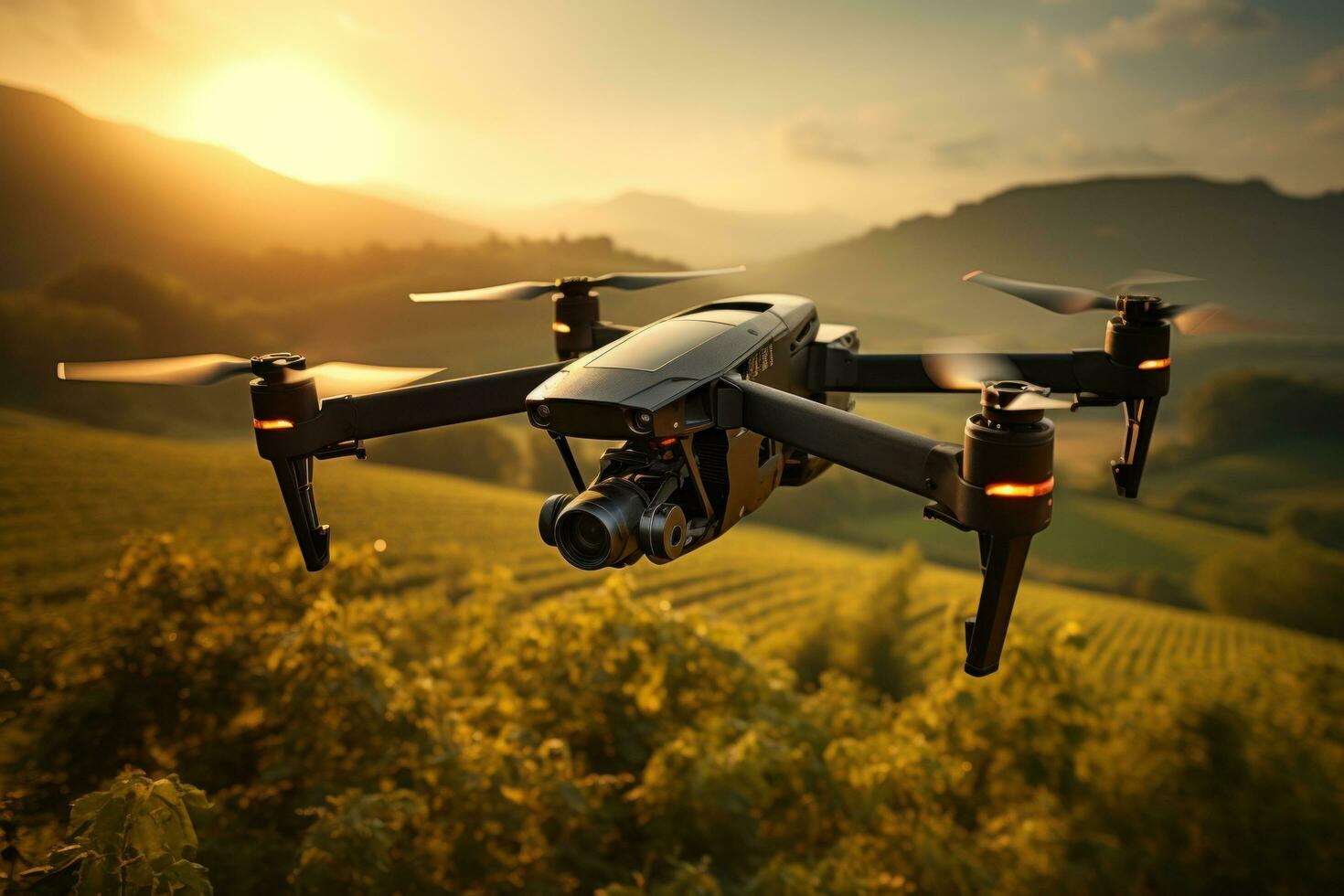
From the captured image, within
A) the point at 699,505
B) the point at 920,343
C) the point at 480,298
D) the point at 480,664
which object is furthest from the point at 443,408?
the point at 480,664

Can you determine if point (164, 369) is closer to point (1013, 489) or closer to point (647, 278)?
point (647, 278)

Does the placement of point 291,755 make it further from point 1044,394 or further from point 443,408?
point 1044,394

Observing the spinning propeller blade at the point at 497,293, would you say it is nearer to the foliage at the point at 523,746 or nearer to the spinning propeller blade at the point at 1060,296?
the spinning propeller blade at the point at 1060,296

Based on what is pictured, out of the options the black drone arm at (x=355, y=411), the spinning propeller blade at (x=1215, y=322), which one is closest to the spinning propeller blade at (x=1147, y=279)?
the spinning propeller blade at (x=1215, y=322)

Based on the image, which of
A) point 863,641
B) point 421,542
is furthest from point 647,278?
point 863,641

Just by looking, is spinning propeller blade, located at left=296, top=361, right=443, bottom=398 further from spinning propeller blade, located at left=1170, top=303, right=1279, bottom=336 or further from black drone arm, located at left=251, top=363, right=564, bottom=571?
spinning propeller blade, located at left=1170, top=303, right=1279, bottom=336

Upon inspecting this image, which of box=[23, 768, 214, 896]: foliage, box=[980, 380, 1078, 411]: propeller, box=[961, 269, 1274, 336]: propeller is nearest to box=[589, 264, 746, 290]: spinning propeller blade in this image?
box=[961, 269, 1274, 336]: propeller
